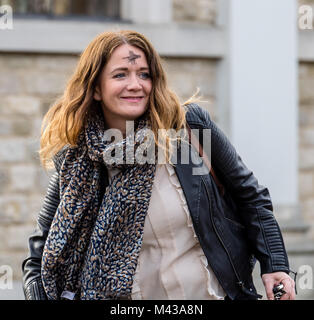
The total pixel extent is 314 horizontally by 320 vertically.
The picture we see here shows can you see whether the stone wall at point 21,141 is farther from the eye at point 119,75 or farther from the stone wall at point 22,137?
the eye at point 119,75

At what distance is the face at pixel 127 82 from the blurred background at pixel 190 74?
308 cm

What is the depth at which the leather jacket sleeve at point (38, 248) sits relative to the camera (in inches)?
94.7

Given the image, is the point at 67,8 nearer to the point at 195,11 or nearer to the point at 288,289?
the point at 195,11

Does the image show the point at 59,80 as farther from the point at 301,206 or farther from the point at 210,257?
the point at 210,257

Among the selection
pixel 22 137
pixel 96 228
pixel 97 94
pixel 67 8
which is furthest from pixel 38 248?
pixel 67 8

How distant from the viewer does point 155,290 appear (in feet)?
7.77

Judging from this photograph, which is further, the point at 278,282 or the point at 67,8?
the point at 67,8

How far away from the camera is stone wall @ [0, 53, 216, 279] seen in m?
5.40

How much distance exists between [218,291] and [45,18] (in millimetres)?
3912

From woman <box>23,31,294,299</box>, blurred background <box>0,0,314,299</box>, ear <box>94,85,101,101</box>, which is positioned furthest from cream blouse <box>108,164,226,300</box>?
blurred background <box>0,0,314,299</box>

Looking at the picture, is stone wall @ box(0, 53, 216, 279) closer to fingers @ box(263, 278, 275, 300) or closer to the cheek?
the cheek

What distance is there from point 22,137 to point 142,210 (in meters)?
3.34

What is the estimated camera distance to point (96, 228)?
91.4 inches
